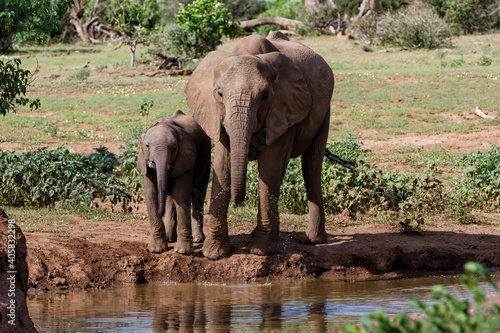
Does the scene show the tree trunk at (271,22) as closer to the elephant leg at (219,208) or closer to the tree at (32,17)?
the tree at (32,17)

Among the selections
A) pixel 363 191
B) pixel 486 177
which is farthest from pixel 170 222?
pixel 486 177

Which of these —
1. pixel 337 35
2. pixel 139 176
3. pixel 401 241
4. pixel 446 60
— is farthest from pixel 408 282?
pixel 337 35

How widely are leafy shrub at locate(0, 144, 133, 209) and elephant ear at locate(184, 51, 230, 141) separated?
9.53 feet

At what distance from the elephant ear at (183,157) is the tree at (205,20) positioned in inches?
733

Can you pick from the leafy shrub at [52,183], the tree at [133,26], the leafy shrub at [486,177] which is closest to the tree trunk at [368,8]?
the tree at [133,26]

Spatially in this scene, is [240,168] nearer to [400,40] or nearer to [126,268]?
[126,268]

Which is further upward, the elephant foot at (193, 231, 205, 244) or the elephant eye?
the elephant eye

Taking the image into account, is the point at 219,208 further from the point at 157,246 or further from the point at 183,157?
the point at 157,246

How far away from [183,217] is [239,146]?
4.60 ft

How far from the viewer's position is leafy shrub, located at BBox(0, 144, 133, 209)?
10266 millimetres

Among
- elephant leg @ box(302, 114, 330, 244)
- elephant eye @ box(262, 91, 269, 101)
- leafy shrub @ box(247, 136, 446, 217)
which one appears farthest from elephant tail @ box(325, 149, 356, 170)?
elephant eye @ box(262, 91, 269, 101)

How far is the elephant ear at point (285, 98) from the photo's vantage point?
7.48 m

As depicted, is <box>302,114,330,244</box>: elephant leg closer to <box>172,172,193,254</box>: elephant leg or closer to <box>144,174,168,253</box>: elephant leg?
<box>172,172,193,254</box>: elephant leg

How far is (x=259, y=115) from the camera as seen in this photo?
731 centimetres
